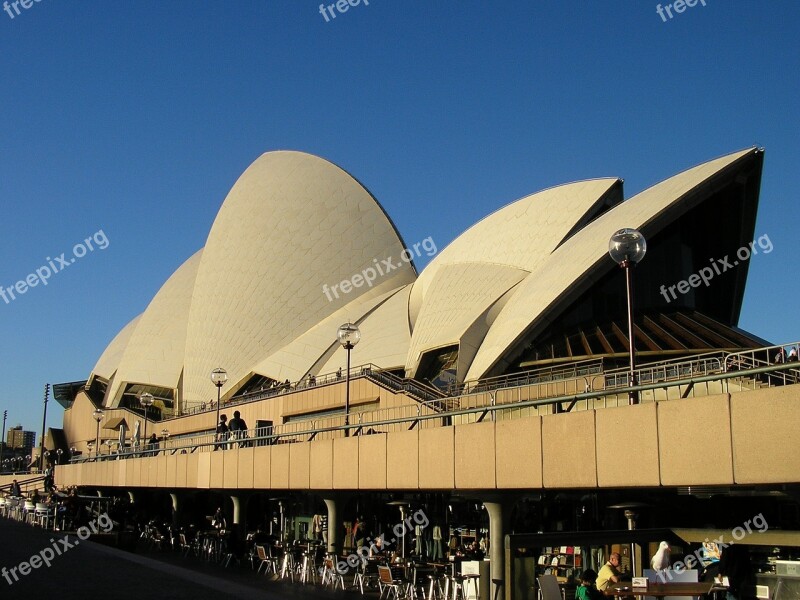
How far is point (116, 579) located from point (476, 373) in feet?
51.4

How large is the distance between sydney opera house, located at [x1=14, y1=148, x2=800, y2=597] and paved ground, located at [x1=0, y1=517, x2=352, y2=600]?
1923 mm

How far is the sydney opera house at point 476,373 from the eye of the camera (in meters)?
9.58

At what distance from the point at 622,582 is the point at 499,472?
82.3 inches

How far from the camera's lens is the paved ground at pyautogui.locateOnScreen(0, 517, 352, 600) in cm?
1094

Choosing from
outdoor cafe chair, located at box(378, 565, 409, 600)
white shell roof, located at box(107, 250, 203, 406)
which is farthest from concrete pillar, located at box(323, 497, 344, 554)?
white shell roof, located at box(107, 250, 203, 406)

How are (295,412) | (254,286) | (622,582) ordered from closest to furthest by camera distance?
(622,582), (295,412), (254,286)

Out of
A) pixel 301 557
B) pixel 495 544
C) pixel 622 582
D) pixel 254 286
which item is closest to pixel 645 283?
pixel 301 557

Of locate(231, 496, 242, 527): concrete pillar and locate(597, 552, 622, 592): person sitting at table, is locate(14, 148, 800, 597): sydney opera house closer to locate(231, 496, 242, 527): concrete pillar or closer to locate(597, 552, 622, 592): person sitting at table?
locate(231, 496, 242, 527): concrete pillar

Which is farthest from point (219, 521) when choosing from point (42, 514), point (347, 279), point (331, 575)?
point (347, 279)

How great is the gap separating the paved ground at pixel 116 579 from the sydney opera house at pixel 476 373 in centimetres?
192

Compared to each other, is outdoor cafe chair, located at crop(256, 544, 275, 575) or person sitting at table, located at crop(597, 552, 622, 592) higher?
A: person sitting at table, located at crop(597, 552, 622, 592)

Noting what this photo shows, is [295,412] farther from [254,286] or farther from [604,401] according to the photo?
[604,401]

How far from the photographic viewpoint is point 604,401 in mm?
15578

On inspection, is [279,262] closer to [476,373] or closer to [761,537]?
[476,373]
